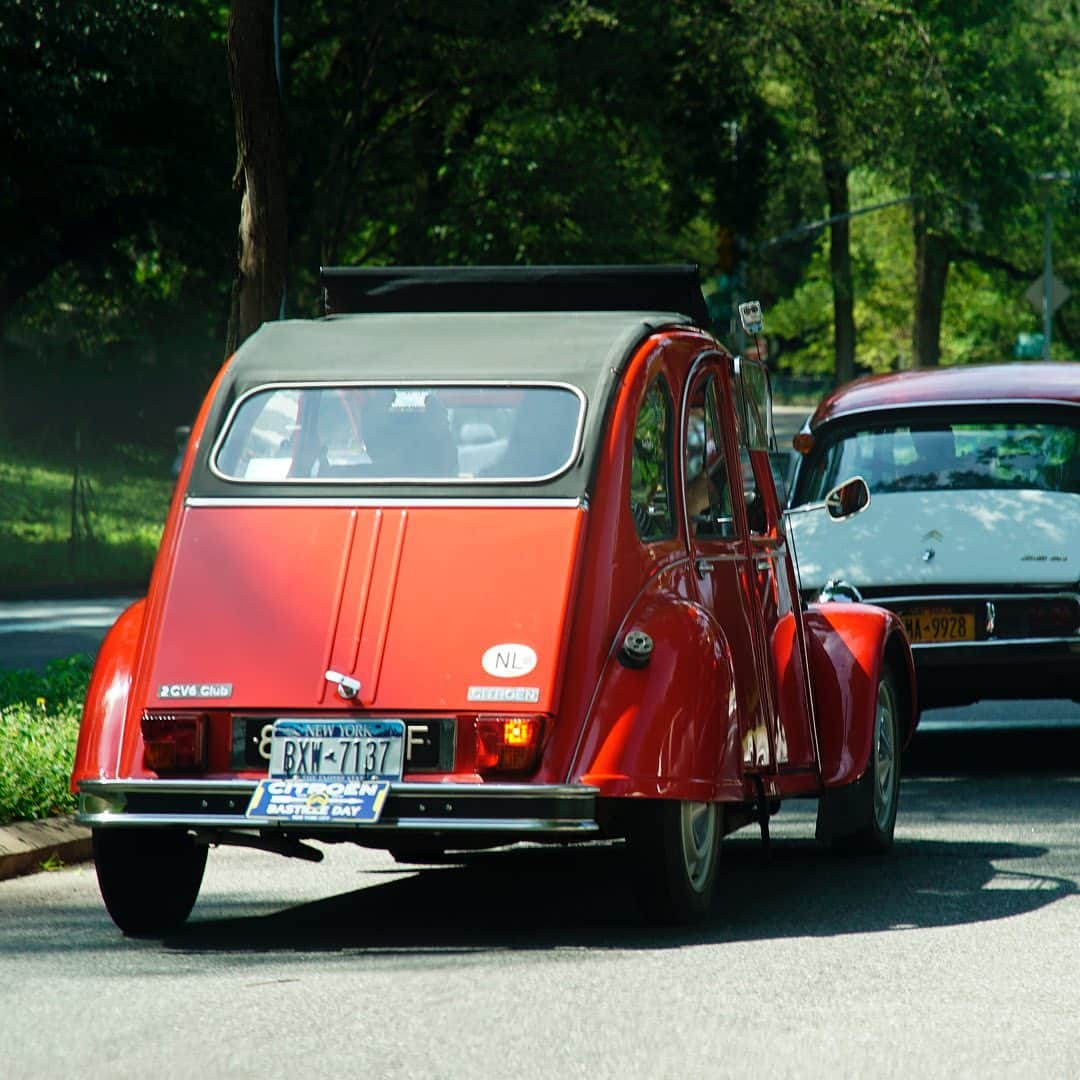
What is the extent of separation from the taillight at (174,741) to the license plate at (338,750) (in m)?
0.23

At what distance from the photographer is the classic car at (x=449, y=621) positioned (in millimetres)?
7434

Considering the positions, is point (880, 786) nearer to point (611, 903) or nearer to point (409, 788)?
point (611, 903)

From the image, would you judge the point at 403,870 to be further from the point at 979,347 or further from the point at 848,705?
the point at 979,347

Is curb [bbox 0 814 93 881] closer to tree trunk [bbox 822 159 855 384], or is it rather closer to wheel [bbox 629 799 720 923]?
wheel [bbox 629 799 720 923]

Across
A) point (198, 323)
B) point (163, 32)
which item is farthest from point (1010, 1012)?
point (198, 323)

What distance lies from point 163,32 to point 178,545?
20739mm

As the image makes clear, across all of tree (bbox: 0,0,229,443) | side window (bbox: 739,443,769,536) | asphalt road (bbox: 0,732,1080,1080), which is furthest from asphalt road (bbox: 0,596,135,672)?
side window (bbox: 739,443,769,536)

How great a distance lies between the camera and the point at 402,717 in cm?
749

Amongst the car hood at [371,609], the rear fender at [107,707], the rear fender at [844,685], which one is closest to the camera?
the car hood at [371,609]

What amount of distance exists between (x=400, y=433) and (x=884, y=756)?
282cm

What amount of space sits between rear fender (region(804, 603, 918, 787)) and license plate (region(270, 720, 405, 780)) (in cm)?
230

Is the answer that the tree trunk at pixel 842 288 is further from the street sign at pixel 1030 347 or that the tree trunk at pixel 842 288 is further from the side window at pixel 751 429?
the side window at pixel 751 429

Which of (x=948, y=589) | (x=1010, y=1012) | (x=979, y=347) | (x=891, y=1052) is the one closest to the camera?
(x=891, y=1052)

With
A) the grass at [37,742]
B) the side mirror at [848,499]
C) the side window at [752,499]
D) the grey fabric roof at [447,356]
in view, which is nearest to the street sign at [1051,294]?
the grass at [37,742]
